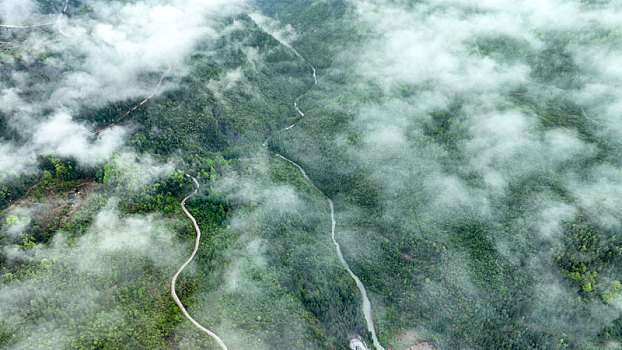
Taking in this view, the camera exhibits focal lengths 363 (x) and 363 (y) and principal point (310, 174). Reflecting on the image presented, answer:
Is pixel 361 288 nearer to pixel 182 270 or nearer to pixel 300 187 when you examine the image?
pixel 300 187

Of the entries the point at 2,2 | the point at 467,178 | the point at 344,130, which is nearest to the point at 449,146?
the point at 467,178

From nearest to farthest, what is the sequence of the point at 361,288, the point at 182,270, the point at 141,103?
the point at 182,270, the point at 361,288, the point at 141,103

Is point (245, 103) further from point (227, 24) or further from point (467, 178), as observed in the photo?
point (467, 178)

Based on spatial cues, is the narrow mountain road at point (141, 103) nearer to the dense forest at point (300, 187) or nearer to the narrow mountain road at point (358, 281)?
the dense forest at point (300, 187)

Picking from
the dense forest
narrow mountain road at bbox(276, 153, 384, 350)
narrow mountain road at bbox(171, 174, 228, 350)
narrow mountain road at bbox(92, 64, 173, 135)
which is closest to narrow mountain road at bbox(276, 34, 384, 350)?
narrow mountain road at bbox(276, 153, 384, 350)

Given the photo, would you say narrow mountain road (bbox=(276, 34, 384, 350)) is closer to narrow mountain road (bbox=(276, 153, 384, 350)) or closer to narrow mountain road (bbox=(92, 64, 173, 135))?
narrow mountain road (bbox=(276, 153, 384, 350))

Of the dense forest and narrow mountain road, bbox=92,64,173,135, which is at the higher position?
narrow mountain road, bbox=92,64,173,135

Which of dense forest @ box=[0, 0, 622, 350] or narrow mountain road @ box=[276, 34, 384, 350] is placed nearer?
dense forest @ box=[0, 0, 622, 350]

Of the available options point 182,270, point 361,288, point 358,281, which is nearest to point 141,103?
point 182,270
